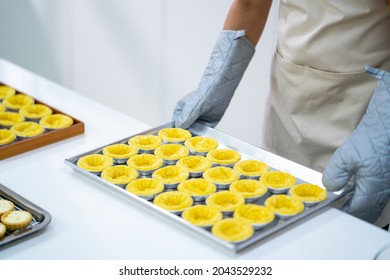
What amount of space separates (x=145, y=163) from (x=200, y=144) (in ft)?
0.60

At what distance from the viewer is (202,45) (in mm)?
3363

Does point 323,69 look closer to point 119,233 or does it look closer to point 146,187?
point 146,187

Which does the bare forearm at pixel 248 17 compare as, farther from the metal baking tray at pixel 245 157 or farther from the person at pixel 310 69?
the metal baking tray at pixel 245 157

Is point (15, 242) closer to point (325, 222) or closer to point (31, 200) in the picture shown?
point (31, 200)

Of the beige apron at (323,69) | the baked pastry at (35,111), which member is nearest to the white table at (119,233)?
the baked pastry at (35,111)

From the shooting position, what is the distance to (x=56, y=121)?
2.00m

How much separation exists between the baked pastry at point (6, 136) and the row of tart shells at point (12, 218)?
36 cm

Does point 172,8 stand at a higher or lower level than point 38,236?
higher

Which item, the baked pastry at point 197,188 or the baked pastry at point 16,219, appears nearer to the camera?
the baked pastry at point 16,219

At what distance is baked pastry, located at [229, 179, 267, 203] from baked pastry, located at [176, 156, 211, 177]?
0.38 ft

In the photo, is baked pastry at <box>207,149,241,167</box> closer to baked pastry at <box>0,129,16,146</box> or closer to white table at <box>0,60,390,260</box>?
white table at <box>0,60,390,260</box>

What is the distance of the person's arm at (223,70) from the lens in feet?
6.54
